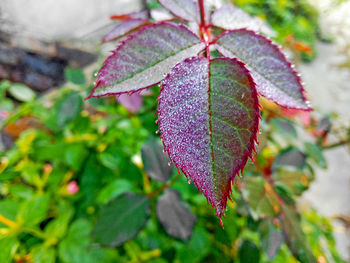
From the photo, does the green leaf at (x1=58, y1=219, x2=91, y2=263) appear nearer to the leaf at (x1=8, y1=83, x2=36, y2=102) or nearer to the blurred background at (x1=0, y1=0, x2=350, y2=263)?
the blurred background at (x1=0, y1=0, x2=350, y2=263)

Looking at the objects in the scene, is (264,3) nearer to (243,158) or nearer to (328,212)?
(328,212)

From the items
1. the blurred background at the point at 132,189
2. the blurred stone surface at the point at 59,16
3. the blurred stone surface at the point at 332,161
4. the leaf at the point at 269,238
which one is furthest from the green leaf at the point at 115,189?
the blurred stone surface at the point at 59,16

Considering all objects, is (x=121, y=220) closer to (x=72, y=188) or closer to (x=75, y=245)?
(x=75, y=245)

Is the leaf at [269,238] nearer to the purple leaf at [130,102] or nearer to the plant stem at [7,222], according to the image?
the purple leaf at [130,102]

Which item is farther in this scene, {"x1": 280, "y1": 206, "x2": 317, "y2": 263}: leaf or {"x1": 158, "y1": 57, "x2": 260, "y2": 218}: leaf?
{"x1": 280, "y1": 206, "x2": 317, "y2": 263}: leaf

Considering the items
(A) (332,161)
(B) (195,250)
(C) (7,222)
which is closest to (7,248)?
(C) (7,222)

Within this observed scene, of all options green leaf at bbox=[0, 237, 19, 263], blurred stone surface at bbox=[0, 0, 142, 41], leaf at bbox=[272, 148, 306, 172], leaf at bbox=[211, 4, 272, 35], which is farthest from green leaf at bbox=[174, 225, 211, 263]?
blurred stone surface at bbox=[0, 0, 142, 41]
